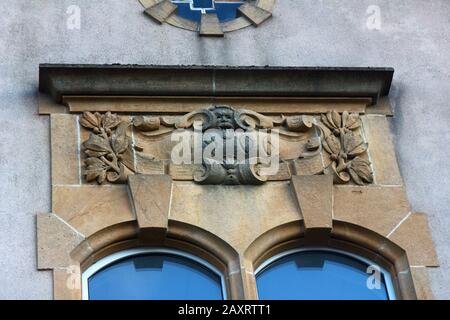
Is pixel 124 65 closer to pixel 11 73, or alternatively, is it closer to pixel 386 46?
pixel 11 73

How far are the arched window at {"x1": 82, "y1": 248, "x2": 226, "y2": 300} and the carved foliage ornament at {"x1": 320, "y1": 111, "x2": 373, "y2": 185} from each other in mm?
1298

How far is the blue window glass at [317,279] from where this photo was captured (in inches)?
519

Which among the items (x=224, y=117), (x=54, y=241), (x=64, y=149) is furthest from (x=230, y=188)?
(x=54, y=241)

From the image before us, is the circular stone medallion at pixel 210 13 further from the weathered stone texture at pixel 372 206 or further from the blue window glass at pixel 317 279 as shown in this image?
the blue window glass at pixel 317 279

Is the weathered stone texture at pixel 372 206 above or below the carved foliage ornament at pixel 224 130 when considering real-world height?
below

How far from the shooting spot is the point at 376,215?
13453 mm

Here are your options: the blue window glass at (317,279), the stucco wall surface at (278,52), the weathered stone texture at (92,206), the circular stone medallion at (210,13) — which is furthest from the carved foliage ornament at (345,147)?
the weathered stone texture at (92,206)

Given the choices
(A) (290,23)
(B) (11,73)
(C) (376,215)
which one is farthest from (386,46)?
(B) (11,73)

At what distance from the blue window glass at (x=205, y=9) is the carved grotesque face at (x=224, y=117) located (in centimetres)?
126

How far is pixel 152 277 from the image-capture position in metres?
13.2

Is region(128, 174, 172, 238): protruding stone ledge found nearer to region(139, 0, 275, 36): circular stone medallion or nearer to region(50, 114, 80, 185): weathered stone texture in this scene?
region(50, 114, 80, 185): weathered stone texture

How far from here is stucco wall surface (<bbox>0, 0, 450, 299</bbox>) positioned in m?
13.6

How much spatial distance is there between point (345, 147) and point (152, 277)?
6.16ft

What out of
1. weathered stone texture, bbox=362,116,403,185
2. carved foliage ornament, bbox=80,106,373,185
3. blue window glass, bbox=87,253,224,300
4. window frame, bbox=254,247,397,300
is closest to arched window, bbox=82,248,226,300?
blue window glass, bbox=87,253,224,300
